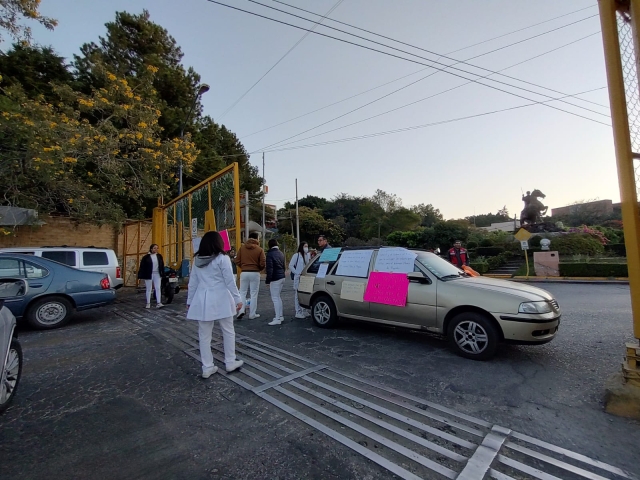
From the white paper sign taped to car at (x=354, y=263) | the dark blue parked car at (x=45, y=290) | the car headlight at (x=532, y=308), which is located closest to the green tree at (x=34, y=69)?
the dark blue parked car at (x=45, y=290)

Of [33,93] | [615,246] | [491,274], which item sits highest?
[33,93]

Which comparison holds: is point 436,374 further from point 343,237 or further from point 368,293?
point 343,237

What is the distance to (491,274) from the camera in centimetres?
1902

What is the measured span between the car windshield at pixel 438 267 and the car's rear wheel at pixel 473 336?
A: 2.24 feet

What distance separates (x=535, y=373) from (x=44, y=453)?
16.0ft

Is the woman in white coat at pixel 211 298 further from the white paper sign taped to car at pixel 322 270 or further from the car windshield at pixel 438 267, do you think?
the car windshield at pixel 438 267

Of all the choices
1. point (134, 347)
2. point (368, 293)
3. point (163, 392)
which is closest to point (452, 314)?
point (368, 293)

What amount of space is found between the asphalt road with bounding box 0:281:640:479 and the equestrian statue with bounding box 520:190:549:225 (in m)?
27.0

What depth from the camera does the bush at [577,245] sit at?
19.5 meters

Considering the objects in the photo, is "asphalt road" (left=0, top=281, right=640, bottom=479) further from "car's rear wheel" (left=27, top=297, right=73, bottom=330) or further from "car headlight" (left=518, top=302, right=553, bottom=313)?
"car's rear wheel" (left=27, top=297, right=73, bottom=330)

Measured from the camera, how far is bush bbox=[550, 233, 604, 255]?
63.9 ft

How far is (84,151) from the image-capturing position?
9.48 metres

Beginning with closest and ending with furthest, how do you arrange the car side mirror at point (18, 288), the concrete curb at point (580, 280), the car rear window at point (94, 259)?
the car side mirror at point (18, 288), the car rear window at point (94, 259), the concrete curb at point (580, 280)

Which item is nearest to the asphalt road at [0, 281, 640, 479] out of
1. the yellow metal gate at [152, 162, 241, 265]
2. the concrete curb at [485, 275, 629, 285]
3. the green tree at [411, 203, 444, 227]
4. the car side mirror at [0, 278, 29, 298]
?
the car side mirror at [0, 278, 29, 298]
